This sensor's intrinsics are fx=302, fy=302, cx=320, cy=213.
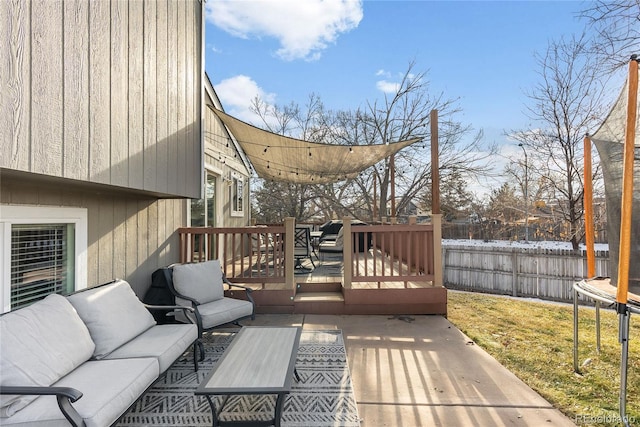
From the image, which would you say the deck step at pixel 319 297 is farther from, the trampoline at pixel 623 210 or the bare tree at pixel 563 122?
the bare tree at pixel 563 122

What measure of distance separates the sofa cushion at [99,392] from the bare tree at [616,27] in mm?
6728

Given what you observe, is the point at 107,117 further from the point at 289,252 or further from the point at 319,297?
the point at 319,297

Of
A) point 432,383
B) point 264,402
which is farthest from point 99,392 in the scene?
point 432,383

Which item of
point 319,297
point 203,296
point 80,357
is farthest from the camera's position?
point 319,297

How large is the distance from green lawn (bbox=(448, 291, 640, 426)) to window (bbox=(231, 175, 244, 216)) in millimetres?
5921

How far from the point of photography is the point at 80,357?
2.21m

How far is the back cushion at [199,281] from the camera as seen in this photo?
378 cm

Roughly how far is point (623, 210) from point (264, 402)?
307 cm

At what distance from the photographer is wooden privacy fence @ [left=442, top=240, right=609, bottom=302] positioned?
802cm

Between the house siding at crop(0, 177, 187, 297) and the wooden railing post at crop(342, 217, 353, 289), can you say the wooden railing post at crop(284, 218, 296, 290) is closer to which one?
the wooden railing post at crop(342, 217, 353, 289)

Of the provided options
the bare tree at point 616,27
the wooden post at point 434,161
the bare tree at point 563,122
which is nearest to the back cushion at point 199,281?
the wooden post at point 434,161

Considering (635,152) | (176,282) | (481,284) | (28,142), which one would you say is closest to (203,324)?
(176,282)

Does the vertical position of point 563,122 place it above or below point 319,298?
above

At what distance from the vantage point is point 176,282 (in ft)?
12.3
